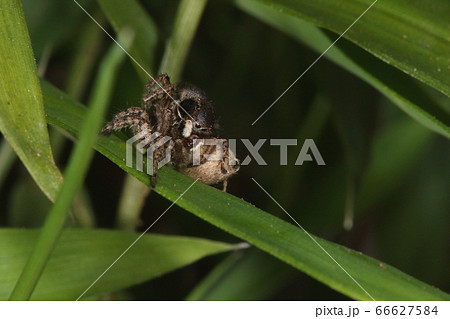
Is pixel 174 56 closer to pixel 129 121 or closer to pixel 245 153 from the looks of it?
pixel 129 121

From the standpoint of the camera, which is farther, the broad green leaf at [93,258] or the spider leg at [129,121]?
the spider leg at [129,121]

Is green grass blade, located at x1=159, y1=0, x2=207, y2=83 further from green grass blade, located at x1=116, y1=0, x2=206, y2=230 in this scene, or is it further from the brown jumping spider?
the brown jumping spider

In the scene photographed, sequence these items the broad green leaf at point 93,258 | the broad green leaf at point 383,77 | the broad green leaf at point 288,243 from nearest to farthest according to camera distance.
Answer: the broad green leaf at point 288,243 → the broad green leaf at point 93,258 → the broad green leaf at point 383,77

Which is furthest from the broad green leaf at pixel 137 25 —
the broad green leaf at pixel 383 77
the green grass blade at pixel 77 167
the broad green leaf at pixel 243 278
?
the green grass blade at pixel 77 167

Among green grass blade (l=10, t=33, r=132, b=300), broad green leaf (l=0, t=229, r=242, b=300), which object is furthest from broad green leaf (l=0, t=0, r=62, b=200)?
green grass blade (l=10, t=33, r=132, b=300)

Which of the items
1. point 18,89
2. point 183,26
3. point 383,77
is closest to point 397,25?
point 383,77

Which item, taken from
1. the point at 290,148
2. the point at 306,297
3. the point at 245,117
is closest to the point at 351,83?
the point at 290,148

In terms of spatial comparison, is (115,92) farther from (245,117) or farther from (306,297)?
(306,297)

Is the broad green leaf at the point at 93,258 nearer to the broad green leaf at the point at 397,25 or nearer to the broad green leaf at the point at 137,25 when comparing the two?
the broad green leaf at the point at 137,25
